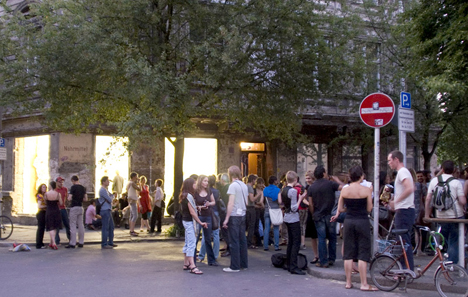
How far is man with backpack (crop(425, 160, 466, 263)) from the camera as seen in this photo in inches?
349

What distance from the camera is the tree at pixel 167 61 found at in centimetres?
1417

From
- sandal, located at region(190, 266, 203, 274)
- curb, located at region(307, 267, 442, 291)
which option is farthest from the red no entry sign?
sandal, located at region(190, 266, 203, 274)

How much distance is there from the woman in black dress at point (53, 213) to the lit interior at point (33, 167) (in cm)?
683

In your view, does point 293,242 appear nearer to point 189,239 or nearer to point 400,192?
point 189,239

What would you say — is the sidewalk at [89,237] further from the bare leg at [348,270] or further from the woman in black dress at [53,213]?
the bare leg at [348,270]

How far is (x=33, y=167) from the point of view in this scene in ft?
71.3

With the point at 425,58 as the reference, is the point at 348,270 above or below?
below

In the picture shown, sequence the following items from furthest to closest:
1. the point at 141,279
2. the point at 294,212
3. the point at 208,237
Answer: the point at 208,237 < the point at 294,212 < the point at 141,279

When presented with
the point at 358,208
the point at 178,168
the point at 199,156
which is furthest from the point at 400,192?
the point at 199,156

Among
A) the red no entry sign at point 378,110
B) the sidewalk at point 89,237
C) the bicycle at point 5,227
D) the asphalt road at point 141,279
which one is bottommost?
the sidewalk at point 89,237

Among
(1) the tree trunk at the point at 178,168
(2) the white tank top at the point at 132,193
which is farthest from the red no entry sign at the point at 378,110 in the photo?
(2) the white tank top at the point at 132,193

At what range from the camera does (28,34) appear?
14883mm

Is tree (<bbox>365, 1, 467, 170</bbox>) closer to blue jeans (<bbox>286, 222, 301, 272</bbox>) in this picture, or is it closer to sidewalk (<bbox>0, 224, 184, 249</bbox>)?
blue jeans (<bbox>286, 222, 301, 272</bbox>)

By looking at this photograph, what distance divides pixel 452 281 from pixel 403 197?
4.89ft
